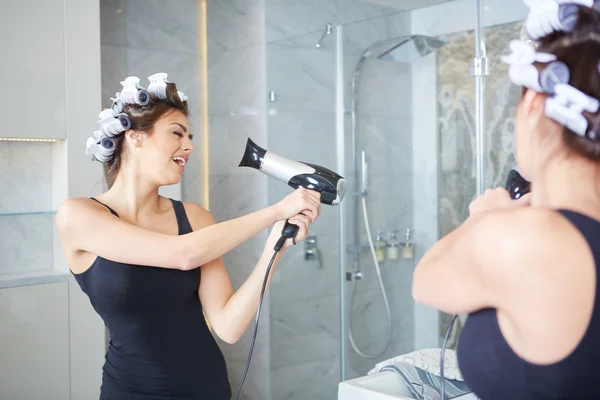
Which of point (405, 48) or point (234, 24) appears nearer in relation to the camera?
point (405, 48)

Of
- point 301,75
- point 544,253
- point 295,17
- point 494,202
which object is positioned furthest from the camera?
point 295,17

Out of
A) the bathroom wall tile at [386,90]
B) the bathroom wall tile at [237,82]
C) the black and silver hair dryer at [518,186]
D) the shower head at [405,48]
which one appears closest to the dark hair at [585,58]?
the black and silver hair dryer at [518,186]

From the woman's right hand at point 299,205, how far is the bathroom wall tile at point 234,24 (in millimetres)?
1828

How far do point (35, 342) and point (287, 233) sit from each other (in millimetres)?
1412

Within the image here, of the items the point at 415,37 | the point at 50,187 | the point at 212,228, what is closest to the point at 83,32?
the point at 50,187

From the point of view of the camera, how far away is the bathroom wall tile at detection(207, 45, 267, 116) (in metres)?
3.26

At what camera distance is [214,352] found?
5.50 feet

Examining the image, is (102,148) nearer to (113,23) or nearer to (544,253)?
(544,253)

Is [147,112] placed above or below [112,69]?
below

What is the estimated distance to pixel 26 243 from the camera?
2.69 meters

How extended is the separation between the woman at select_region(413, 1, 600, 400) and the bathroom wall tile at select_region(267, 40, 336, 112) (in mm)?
2100

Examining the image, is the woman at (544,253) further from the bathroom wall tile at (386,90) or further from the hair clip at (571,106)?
the bathroom wall tile at (386,90)

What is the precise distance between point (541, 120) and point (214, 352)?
106 centimetres

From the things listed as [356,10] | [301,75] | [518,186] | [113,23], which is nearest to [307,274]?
[301,75]
